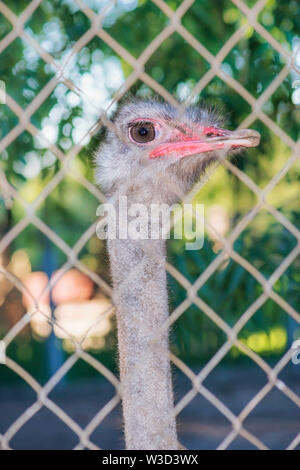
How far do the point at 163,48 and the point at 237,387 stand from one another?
4.94m

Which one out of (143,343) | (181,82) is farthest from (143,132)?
(181,82)

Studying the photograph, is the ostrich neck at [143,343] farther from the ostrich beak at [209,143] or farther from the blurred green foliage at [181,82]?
the blurred green foliage at [181,82]

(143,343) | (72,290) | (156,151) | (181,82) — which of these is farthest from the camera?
(72,290)

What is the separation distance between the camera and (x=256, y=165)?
2.91 m

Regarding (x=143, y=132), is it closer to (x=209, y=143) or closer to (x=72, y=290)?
(x=209, y=143)

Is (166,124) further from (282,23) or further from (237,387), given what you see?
(237,387)

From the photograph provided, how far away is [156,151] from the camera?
6.07 ft

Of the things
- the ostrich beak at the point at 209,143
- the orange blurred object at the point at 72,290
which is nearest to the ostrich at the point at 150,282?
the ostrich beak at the point at 209,143

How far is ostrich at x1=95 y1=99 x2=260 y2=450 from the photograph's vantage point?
1.54 meters

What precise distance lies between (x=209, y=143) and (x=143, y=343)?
1.75ft

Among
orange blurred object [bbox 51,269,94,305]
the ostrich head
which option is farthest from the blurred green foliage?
orange blurred object [bbox 51,269,94,305]

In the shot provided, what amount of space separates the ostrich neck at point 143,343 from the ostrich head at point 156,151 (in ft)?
0.70

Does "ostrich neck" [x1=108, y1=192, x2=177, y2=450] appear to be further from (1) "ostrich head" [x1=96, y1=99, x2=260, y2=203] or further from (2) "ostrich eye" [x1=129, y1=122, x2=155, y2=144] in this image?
(2) "ostrich eye" [x1=129, y1=122, x2=155, y2=144]
